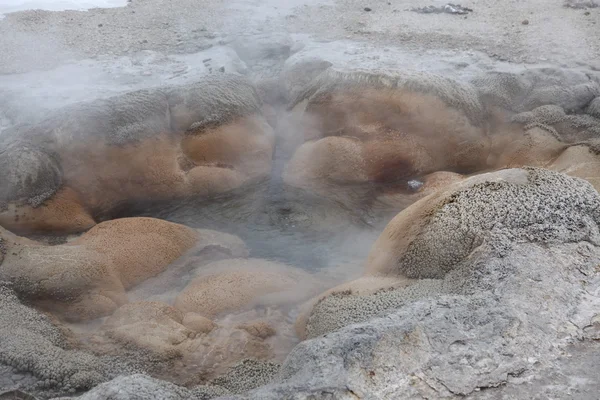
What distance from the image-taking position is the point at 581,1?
6.29 metres

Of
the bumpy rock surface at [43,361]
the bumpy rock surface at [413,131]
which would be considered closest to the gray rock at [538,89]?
the bumpy rock surface at [413,131]

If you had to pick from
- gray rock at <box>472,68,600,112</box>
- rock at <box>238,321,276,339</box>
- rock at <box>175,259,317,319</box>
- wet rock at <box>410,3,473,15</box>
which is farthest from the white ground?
rock at <box>238,321,276,339</box>

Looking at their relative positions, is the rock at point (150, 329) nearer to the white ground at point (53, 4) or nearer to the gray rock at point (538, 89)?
the gray rock at point (538, 89)

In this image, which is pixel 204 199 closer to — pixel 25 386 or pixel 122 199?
pixel 122 199

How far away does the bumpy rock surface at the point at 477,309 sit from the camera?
1658 millimetres

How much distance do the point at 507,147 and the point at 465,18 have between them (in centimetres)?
262

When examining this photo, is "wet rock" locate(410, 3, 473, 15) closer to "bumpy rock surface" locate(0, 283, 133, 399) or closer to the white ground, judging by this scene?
the white ground

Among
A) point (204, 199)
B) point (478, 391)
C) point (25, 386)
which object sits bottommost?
point (204, 199)

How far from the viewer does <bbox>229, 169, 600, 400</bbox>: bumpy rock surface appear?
166cm

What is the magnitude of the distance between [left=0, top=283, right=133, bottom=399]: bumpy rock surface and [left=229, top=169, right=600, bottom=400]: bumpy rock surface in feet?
2.74

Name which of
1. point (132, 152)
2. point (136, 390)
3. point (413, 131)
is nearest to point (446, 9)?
point (413, 131)

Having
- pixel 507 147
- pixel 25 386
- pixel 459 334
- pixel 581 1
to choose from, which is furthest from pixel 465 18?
pixel 25 386

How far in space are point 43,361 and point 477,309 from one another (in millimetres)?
1609

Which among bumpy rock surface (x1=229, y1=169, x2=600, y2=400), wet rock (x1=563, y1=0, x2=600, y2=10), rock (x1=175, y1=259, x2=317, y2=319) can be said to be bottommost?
rock (x1=175, y1=259, x2=317, y2=319)
